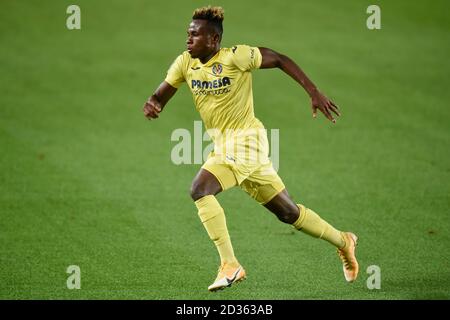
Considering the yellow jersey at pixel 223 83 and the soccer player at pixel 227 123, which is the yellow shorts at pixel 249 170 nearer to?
the soccer player at pixel 227 123

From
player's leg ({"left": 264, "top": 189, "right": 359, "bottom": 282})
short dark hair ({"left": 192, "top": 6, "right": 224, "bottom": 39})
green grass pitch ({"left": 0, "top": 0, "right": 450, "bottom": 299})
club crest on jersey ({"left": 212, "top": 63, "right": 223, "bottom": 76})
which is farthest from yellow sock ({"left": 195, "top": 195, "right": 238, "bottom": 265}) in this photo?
short dark hair ({"left": 192, "top": 6, "right": 224, "bottom": 39})

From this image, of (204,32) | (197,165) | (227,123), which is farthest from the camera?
(197,165)

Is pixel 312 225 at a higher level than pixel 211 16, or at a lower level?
lower

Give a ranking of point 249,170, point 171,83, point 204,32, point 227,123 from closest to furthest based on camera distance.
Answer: point 204,32, point 249,170, point 227,123, point 171,83

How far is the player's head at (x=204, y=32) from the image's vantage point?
7.51 meters

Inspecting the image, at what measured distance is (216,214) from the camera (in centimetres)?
736

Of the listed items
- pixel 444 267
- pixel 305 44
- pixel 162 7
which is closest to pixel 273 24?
pixel 305 44

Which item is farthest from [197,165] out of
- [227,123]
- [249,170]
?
[249,170]

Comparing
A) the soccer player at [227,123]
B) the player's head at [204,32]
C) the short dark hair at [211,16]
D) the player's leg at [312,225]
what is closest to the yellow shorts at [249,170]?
the soccer player at [227,123]

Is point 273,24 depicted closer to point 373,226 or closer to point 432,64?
point 432,64

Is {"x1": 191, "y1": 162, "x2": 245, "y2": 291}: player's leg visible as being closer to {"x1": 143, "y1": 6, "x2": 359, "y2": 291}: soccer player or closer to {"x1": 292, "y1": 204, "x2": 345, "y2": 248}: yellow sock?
{"x1": 143, "y1": 6, "x2": 359, "y2": 291}: soccer player

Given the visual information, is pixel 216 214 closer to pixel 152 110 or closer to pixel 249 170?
pixel 249 170

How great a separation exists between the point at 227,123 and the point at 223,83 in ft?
1.22

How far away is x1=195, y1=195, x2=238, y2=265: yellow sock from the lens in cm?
736
